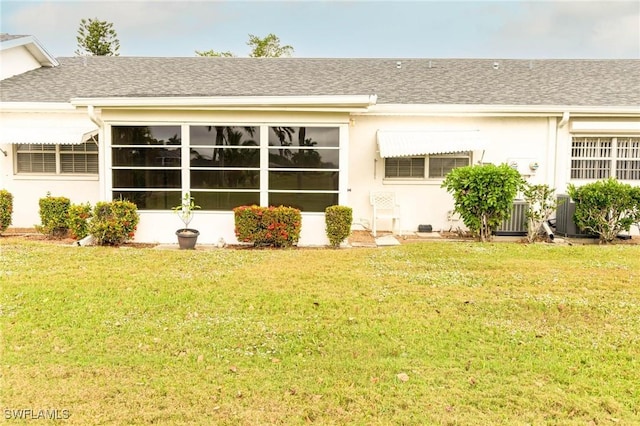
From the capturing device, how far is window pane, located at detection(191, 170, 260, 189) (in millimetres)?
11781

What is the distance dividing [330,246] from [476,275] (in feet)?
13.9

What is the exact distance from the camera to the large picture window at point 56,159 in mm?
14281

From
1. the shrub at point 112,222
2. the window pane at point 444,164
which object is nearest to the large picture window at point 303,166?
the shrub at point 112,222

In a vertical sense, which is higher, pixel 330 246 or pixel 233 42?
pixel 233 42

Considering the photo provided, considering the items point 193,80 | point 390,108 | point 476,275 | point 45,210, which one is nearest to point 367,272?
point 476,275

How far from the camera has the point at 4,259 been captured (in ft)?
29.8

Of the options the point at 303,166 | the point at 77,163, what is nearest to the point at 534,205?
the point at 303,166

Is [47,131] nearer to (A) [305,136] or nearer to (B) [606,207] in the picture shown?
(A) [305,136]

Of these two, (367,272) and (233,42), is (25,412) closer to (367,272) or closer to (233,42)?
(367,272)

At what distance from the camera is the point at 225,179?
11.8 m

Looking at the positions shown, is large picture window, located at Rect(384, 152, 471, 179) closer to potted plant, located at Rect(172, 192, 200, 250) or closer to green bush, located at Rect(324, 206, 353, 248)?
green bush, located at Rect(324, 206, 353, 248)

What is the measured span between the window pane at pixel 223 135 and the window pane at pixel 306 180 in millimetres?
1075

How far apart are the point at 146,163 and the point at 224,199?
87.9 inches

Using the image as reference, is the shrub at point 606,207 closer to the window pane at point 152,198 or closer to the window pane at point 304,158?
the window pane at point 304,158
